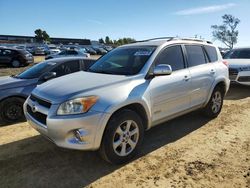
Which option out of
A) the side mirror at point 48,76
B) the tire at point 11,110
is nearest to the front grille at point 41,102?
the tire at point 11,110

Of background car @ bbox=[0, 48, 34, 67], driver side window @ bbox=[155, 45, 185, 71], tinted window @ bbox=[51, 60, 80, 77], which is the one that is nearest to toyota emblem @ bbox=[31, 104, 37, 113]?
driver side window @ bbox=[155, 45, 185, 71]

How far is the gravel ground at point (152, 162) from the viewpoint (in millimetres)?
3467

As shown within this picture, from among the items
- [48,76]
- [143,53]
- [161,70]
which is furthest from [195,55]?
[48,76]

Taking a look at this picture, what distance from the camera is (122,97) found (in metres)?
3.67

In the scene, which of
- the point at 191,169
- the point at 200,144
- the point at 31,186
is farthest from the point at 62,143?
the point at 200,144

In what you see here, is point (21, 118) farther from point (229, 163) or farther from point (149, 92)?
point (229, 163)

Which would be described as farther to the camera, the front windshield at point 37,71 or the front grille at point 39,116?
the front windshield at point 37,71

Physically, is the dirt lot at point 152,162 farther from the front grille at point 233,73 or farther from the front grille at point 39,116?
the front grille at point 233,73

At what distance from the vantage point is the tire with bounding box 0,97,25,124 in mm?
5879

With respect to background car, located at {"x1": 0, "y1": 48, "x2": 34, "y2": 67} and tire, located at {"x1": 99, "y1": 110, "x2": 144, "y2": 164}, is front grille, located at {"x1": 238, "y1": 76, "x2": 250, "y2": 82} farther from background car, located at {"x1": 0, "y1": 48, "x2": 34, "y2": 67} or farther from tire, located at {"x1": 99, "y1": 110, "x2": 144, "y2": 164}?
background car, located at {"x1": 0, "y1": 48, "x2": 34, "y2": 67}

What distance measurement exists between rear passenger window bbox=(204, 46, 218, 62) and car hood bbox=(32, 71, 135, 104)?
8.65 ft

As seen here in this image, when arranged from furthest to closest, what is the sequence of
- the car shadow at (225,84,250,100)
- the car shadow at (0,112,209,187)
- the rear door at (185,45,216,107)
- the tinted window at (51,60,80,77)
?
the car shadow at (225,84,250,100), the tinted window at (51,60,80,77), the rear door at (185,45,216,107), the car shadow at (0,112,209,187)

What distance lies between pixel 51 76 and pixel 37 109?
264cm

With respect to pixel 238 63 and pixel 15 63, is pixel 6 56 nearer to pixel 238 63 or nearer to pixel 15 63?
pixel 15 63
